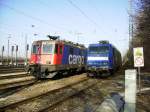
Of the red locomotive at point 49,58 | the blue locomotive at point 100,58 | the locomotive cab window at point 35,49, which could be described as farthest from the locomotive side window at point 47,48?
the blue locomotive at point 100,58

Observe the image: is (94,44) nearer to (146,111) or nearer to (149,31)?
(149,31)

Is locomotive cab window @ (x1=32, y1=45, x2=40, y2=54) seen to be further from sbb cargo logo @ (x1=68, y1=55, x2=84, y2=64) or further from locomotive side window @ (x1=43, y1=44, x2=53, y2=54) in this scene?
sbb cargo logo @ (x1=68, y1=55, x2=84, y2=64)

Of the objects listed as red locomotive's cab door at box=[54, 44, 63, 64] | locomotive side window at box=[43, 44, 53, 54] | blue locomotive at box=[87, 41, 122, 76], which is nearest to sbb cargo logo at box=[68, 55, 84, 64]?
blue locomotive at box=[87, 41, 122, 76]

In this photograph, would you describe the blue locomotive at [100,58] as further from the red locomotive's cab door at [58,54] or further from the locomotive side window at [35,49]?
the locomotive side window at [35,49]

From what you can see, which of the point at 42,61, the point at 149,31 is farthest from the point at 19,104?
the point at 149,31

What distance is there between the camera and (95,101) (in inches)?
513

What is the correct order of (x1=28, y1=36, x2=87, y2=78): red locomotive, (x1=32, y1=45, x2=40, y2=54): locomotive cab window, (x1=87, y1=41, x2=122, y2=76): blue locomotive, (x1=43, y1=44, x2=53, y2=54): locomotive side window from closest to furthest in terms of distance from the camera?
(x1=28, y1=36, x2=87, y2=78): red locomotive → (x1=43, y1=44, x2=53, y2=54): locomotive side window → (x1=32, y1=45, x2=40, y2=54): locomotive cab window → (x1=87, y1=41, x2=122, y2=76): blue locomotive

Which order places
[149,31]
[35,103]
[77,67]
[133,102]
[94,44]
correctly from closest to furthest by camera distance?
[133,102]
[35,103]
[149,31]
[94,44]
[77,67]

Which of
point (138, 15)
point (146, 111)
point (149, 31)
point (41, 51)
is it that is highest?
point (138, 15)

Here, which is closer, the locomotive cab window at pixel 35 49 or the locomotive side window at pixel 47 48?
the locomotive side window at pixel 47 48

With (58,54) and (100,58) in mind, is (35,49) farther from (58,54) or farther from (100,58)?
(100,58)

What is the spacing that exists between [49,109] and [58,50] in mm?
12370

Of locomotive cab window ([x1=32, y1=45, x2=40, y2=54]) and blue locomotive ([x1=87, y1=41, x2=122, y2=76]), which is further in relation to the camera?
blue locomotive ([x1=87, y1=41, x2=122, y2=76])

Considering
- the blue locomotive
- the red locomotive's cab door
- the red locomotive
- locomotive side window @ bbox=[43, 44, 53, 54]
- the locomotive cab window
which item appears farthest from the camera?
the blue locomotive
